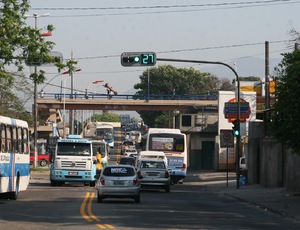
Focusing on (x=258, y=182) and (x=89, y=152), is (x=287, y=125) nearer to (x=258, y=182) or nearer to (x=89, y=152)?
(x=89, y=152)

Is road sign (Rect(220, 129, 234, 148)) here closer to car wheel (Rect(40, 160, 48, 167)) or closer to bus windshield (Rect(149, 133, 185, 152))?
bus windshield (Rect(149, 133, 185, 152))

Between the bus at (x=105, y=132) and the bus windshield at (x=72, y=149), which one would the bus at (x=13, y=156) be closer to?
the bus windshield at (x=72, y=149)

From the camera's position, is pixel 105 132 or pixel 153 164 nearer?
pixel 153 164

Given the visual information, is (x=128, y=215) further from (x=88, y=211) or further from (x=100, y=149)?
(x=100, y=149)

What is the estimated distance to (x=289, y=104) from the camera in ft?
108

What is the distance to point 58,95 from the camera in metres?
101

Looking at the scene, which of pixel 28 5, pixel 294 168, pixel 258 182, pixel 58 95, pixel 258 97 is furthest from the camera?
pixel 58 95

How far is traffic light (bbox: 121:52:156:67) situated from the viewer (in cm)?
3850

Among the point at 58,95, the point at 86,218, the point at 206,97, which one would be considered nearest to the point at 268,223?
the point at 86,218

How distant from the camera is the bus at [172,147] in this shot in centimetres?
5522

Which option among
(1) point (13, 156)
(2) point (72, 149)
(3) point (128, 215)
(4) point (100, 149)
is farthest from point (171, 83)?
(3) point (128, 215)

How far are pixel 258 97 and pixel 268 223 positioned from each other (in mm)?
63610

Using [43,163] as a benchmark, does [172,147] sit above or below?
above

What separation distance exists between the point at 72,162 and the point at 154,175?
6.28m
